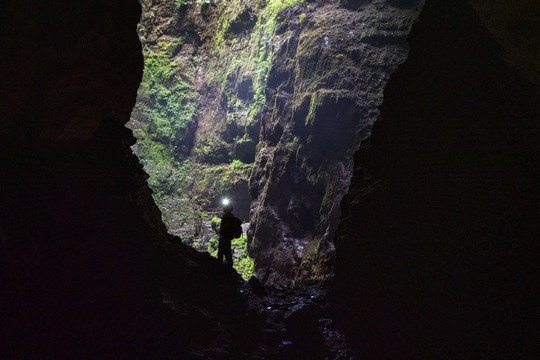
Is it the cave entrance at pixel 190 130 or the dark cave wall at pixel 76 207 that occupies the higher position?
→ the cave entrance at pixel 190 130

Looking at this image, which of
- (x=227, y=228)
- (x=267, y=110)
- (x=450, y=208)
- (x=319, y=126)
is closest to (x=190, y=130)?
(x=267, y=110)

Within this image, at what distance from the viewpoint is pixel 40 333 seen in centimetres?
355

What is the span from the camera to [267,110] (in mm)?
13648

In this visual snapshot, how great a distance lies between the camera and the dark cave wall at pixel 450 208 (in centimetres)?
360

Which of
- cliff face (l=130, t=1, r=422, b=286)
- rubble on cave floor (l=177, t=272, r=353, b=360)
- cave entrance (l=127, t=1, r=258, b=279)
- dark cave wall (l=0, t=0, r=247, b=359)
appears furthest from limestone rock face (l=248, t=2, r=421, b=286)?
dark cave wall (l=0, t=0, r=247, b=359)

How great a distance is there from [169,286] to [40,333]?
1.93 metres

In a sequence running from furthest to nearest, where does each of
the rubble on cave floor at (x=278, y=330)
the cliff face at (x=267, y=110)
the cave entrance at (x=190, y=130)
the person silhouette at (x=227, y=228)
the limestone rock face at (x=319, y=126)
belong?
the cave entrance at (x=190, y=130), the cliff face at (x=267, y=110), the limestone rock face at (x=319, y=126), the person silhouette at (x=227, y=228), the rubble on cave floor at (x=278, y=330)

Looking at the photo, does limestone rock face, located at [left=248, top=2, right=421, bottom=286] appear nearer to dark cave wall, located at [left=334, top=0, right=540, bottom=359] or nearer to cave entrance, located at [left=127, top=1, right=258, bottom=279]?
cave entrance, located at [left=127, top=1, right=258, bottom=279]

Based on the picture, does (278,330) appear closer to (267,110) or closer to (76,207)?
(76,207)

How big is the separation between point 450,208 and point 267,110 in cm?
1038

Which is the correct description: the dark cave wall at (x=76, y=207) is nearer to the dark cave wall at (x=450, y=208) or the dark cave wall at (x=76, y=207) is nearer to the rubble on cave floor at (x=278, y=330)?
the rubble on cave floor at (x=278, y=330)

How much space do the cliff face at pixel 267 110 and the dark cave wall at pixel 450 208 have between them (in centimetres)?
276

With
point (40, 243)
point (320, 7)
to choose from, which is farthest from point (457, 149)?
point (320, 7)

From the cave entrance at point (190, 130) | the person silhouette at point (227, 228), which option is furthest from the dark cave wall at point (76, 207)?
the cave entrance at point (190, 130)
